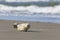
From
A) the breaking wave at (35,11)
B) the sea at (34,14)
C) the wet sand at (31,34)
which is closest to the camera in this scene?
the wet sand at (31,34)

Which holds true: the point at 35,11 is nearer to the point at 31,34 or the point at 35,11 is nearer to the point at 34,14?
the point at 34,14

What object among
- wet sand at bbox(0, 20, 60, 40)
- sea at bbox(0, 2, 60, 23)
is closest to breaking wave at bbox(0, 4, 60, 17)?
sea at bbox(0, 2, 60, 23)

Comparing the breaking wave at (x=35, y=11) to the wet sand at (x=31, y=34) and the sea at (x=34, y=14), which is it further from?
the wet sand at (x=31, y=34)

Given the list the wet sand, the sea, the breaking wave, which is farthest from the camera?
the breaking wave

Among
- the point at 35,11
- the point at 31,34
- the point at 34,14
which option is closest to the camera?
the point at 31,34

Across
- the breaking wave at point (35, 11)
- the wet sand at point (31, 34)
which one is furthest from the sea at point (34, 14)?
the wet sand at point (31, 34)

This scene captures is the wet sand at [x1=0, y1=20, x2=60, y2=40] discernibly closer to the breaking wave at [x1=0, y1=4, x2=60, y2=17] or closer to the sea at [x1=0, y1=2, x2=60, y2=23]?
the sea at [x1=0, y1=2, x2=60, y2=23]

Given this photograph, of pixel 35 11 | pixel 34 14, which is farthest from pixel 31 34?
pixel 35 11

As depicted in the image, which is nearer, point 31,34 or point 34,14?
point 31,34

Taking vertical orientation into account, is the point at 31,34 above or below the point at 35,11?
above

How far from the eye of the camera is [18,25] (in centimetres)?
702

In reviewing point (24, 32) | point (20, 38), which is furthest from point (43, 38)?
point (24, 32)

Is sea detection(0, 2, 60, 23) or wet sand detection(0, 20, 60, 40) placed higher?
wet sand detection(0, 20, 60, 40)

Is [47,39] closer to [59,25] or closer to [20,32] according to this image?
[20,32]
